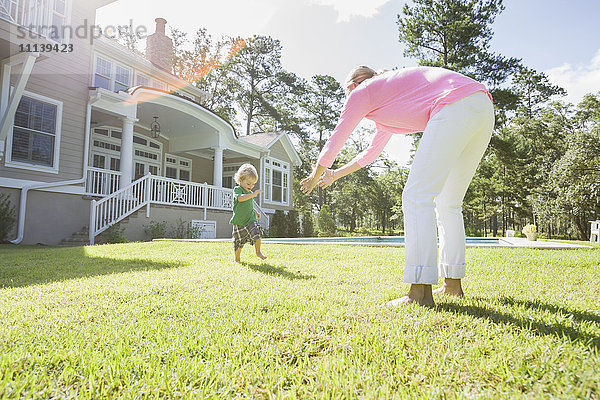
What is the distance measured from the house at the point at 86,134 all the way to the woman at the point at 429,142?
8192 millimetres

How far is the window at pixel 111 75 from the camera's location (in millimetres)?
11255

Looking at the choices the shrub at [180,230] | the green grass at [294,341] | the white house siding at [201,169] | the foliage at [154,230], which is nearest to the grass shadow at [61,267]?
the green grass at [294,341]

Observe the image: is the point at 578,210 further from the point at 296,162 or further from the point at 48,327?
the point at 48,327

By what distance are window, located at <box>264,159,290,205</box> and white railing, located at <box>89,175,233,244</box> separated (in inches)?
143

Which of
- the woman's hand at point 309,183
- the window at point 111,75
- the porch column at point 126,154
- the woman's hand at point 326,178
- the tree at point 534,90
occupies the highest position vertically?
the tree at point 534,90

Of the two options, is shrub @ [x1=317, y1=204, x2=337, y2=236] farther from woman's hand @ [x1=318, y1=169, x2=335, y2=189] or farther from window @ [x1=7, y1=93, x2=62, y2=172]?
woman's hand @ [x1=318, y1=169, x2=335, y2=189]

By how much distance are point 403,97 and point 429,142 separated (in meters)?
0.33

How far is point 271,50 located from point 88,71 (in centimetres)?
2005

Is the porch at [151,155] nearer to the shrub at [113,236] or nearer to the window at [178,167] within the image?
the window at [178,167]

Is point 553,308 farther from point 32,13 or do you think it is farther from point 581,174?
point 581,174

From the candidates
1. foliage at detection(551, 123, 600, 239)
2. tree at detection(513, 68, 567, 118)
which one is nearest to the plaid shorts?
foliage at detection(551, 123, 600, 239)

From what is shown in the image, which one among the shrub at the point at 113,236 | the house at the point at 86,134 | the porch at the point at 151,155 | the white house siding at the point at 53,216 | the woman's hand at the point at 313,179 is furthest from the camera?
the porch at the point at 151,155

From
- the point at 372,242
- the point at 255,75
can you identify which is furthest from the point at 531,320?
the point at 255,75

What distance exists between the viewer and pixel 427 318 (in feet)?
5.40
